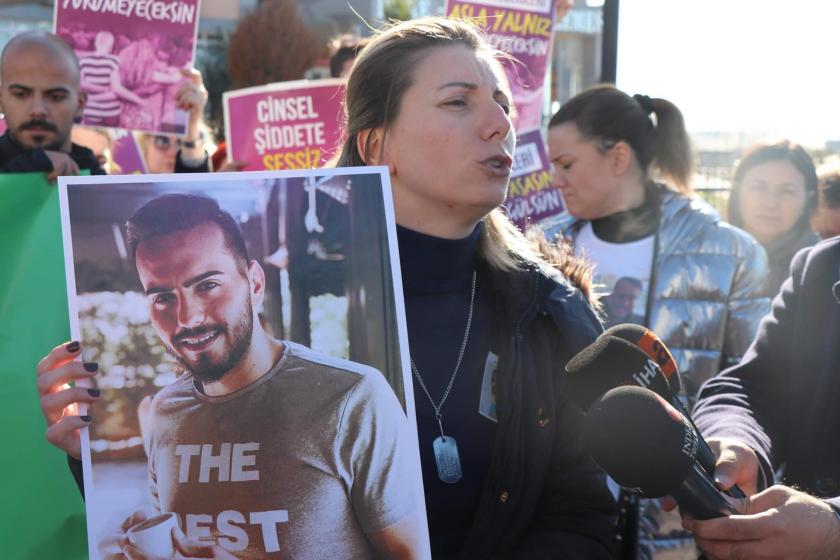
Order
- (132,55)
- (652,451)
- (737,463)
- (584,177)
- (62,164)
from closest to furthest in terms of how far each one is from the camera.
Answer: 1. (652,451)
2. (737,463)
3. (62,164)
4. (584,177)
5. (132,55)

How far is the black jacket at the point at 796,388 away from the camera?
2.09m

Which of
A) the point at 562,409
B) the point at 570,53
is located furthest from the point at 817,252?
the point at 570,53

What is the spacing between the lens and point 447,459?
78.7 inches

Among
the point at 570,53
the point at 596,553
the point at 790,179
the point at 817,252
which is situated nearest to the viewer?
the point at 596,553

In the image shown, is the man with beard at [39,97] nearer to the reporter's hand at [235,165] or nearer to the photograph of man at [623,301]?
the reporter's hand at [235,165]

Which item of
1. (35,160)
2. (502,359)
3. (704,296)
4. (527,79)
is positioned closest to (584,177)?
(704,296)

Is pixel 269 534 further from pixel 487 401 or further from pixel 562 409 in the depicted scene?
pixel 562 409

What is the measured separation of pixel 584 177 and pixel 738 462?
262 centimetres

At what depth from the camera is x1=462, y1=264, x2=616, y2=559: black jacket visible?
1.97 metres

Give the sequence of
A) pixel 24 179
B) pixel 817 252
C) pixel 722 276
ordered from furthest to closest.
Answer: pixel 722 276 → pixel 24 179 → pixel 817 252

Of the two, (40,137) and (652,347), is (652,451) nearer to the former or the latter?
(652,347)

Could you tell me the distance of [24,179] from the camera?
275 centimetres

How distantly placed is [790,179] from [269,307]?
445 centimetres

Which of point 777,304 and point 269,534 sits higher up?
point 777,304
